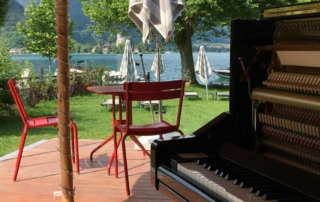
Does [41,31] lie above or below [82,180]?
above

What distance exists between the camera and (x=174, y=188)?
6.31 feet

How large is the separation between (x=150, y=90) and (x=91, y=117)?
21.7 ft

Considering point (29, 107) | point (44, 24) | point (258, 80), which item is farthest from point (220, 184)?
point (44, 24)

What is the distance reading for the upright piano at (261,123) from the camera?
1789mm

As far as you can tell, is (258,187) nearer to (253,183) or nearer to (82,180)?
(253,183)

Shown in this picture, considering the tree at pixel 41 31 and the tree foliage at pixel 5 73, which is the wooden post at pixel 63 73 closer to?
the tree foliage at pixel 5 73

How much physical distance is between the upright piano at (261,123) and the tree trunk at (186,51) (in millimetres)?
14488

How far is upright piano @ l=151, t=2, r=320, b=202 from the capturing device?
1.79 metres

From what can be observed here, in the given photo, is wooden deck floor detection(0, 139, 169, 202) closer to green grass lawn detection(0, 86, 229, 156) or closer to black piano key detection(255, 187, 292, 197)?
green grass lawn detection(0, 86, 229, 156)

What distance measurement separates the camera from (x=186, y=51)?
1716 centimetres

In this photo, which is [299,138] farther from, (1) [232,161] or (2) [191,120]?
(2) [191,120]

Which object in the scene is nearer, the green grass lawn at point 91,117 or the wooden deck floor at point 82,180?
the wooden deck floor at point 82,180

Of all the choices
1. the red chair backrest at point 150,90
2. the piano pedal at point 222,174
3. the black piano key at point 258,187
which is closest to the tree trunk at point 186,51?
the red chair backrest at point 150,90

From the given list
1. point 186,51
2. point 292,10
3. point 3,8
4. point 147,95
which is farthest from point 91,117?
point 292,10
